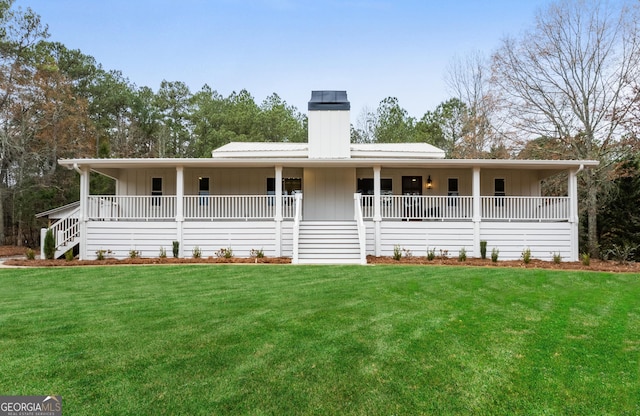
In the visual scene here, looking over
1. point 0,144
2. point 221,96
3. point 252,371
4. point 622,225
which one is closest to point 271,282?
point 252,371

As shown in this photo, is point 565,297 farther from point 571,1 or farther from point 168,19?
point 168,19

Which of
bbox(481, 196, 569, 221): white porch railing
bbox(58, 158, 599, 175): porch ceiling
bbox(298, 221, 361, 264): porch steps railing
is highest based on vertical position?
bbox(58, 158, 599, 175): porch ceiling

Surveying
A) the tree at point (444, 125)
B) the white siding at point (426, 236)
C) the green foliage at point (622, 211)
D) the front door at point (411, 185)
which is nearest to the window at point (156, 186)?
the white siding at point (426, 236)

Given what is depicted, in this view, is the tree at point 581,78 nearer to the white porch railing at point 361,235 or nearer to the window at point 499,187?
the window at point 499,187

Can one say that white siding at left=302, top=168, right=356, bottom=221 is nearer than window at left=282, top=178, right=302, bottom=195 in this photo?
Yes

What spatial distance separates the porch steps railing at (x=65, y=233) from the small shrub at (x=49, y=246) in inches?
8.2

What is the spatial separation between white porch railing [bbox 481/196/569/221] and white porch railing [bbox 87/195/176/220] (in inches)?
436

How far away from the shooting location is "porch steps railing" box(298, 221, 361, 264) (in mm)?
11203

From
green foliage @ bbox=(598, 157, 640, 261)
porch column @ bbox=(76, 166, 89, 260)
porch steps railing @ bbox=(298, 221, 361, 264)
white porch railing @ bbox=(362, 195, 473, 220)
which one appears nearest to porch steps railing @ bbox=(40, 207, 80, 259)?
porch column @ bbox=(76, 166, 89, 260)

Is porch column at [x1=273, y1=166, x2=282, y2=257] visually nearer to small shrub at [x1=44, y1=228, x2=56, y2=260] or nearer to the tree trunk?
small shrub at [x1=44, y1=228, x2=56, y2=260]

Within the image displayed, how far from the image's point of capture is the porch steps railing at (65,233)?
12.6m

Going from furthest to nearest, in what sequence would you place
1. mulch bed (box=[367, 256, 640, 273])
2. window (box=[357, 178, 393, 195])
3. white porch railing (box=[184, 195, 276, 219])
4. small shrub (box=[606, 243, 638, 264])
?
window (box=[357, 178, 393, 195]), small shrub (box=[606, 243, 638, 264]), white porch railing (box=[184, 195, 276, 219]), mulch bed (box=[367, 256, 640, 273])

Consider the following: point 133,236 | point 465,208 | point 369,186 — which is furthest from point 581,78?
point 133,236

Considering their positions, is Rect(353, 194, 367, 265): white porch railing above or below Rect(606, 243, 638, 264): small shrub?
above
